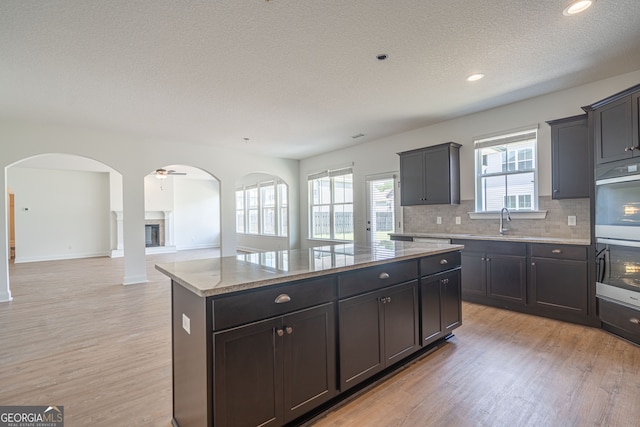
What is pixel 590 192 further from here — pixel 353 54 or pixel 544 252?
pixel 353 54

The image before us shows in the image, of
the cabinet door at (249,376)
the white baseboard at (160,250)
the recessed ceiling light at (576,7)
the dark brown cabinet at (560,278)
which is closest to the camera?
the cabinet door at (249,376)

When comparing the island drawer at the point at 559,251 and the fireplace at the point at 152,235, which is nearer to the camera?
the island drawer at the point at 559,251

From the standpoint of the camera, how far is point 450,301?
3000 millimetres

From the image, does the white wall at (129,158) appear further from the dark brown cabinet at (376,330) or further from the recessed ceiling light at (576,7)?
the recessed ceiling light at (576,7)

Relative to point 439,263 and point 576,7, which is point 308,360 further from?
point 576,7

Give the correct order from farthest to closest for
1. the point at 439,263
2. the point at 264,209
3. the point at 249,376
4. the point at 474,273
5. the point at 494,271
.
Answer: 1. the point at 264,209
2. the point at 474,273
3. the point at 494,271
4. the point at 439,263
5. the point at 249,376

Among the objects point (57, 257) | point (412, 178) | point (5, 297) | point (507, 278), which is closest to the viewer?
point (507, 278)

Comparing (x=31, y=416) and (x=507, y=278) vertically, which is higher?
(x=507, y=278)

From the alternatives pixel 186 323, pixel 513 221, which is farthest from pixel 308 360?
pixel 513 221

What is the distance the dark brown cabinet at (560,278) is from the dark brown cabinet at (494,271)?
5.3 inches

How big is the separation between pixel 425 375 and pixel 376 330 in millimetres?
609

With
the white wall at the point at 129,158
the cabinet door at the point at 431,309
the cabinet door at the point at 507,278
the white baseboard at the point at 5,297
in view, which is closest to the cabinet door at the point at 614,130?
the cabinet door at the point at 507,278

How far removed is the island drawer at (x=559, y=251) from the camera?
3.36 metres

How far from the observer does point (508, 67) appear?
3242 mm
